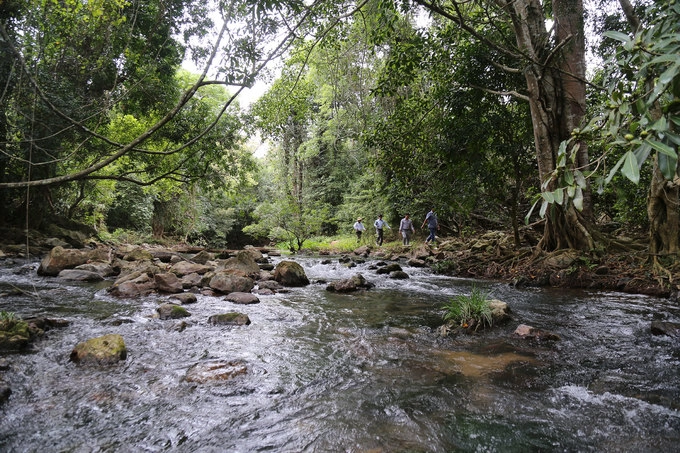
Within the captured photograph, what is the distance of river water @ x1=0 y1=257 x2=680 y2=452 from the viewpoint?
2.55 m

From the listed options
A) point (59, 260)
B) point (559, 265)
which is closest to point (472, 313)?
point (559, 265)

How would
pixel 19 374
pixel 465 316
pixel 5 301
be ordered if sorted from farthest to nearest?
pixel 5 301 → pixel 465 316 → pixel 19 374

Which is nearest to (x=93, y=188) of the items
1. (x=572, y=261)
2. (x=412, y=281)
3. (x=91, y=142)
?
(x=91, y=142)

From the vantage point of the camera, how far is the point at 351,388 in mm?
3373

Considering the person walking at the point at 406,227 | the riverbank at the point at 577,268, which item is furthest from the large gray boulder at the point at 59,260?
the person walking at the point at 406,227

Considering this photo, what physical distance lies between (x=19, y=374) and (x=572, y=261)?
973 cm

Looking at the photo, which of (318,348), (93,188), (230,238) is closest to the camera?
(318,348)

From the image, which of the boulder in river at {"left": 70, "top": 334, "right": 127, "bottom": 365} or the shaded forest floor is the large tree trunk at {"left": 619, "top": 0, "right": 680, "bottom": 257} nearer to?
the shaded forest floor

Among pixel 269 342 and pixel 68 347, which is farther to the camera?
pixel 269 342

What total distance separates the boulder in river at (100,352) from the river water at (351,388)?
0.37ft

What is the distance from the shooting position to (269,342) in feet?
15.5

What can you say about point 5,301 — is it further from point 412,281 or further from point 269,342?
point 412,281

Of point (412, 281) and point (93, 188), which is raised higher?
point (93, 188)

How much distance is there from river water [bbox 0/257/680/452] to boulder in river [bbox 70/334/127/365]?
11cm
